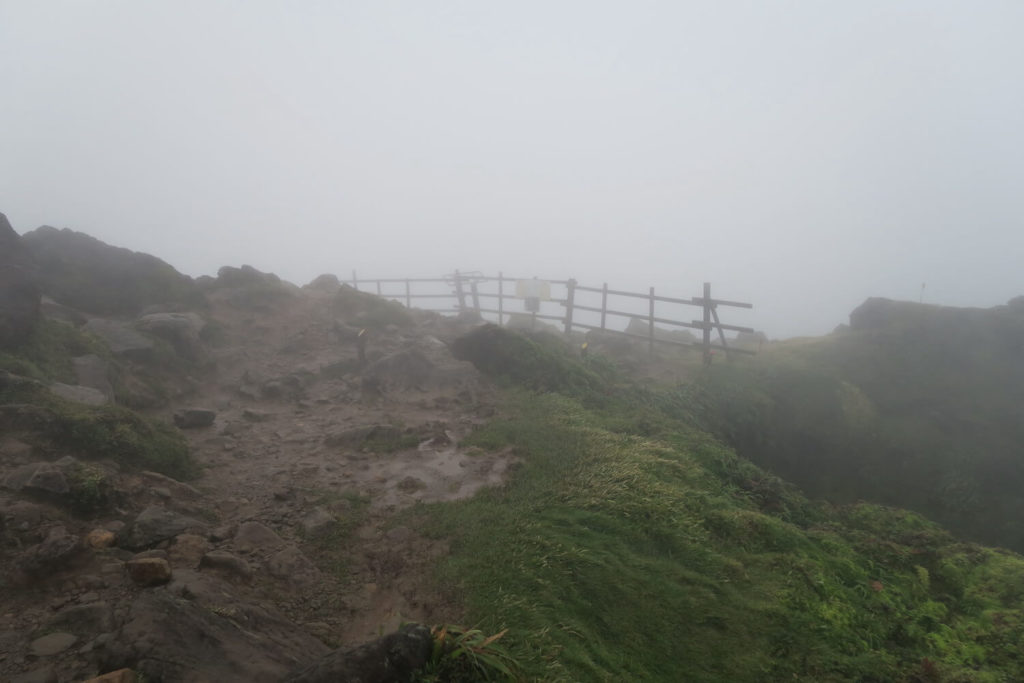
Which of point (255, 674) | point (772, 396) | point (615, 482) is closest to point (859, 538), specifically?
point (615, 482)

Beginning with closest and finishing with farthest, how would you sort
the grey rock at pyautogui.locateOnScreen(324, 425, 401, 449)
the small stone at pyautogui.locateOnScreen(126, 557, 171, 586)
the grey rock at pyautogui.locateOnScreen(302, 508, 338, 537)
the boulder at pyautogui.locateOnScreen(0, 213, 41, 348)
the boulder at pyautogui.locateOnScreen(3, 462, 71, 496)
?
the small stone at pyautogui.locateOnScreen(126, 557, 171, 586), the boulder at pyautogui.locateOnScreen(3, 462, 71, 496), the grey rock at pyautogui.locateOnScreen(302, 508, 338, 537), the boulder at pyautogui.locateOnScreen(0, 213, 41, 348), the grey rock at pyautogui.locateOnScreen(324, 425, 401, 449)

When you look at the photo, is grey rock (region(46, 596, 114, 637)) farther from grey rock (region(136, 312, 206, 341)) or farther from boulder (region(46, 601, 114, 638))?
grey rock (region(136, 312, 206, 341))

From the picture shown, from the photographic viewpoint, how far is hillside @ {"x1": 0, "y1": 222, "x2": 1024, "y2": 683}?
4301mm

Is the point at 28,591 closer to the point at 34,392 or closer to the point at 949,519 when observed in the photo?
the point at 34,392

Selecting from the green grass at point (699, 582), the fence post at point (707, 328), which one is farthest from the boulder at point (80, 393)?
the fence post at point (707, 328)

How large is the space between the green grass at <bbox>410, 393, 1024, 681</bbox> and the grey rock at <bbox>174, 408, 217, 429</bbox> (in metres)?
4.46

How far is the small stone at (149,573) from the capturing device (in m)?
4.71

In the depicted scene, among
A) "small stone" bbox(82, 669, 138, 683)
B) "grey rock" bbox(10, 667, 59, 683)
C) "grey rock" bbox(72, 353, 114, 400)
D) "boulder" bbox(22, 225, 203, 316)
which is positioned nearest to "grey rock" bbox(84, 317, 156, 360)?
"grey rock" bbox(72, 353, 114, 400)

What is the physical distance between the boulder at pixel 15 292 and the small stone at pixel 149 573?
5926 millimetres

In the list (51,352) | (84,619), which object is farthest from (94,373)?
(84,619)

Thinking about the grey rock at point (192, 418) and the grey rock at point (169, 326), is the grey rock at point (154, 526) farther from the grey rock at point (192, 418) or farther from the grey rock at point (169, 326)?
the grey rock at point (169, 326)

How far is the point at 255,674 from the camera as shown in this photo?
3.85 metres

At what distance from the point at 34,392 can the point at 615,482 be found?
7354mm

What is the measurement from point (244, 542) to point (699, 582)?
4.58 m
